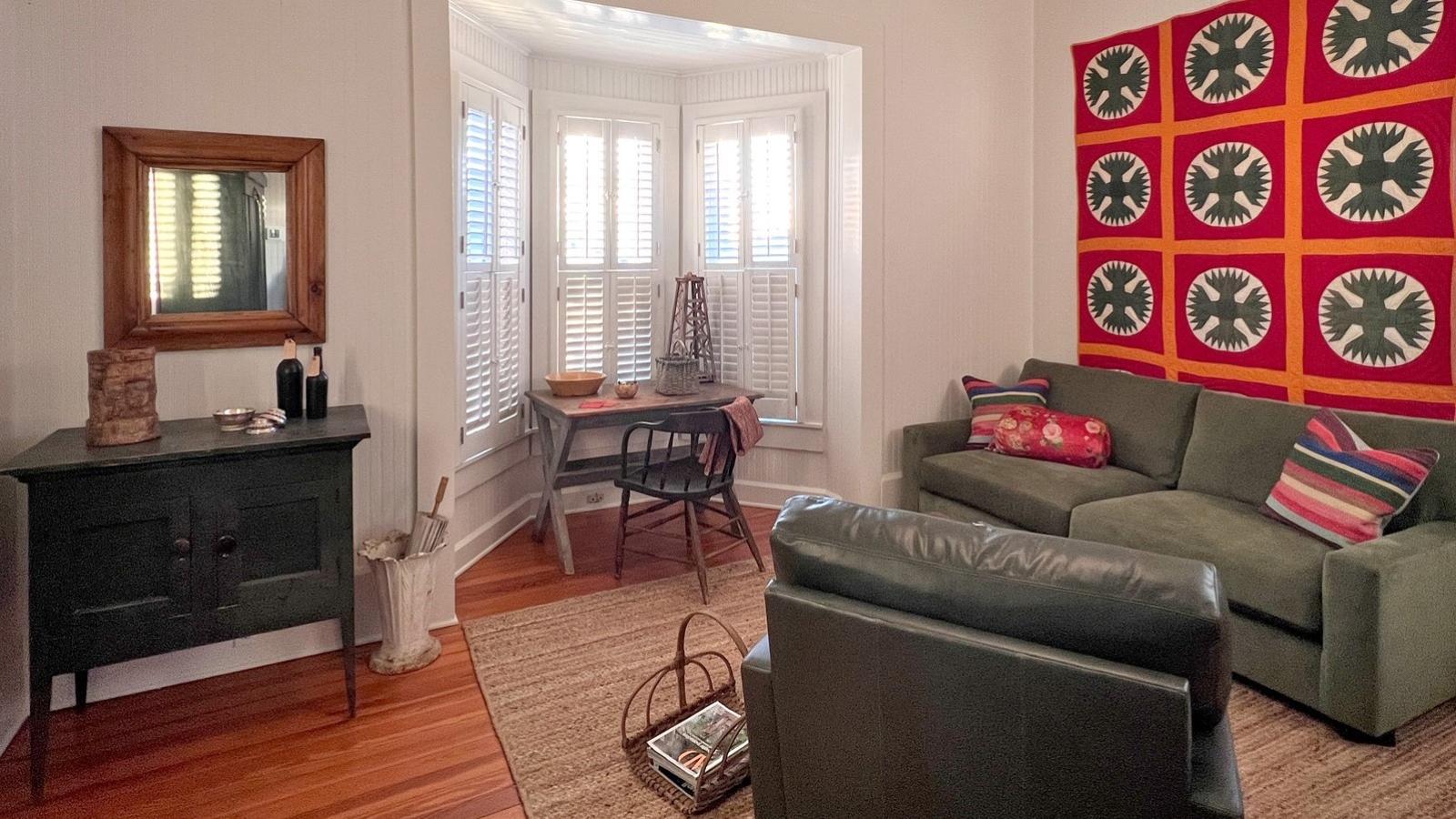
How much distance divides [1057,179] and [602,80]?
2.56m

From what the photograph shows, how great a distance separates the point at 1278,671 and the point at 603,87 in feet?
13.7

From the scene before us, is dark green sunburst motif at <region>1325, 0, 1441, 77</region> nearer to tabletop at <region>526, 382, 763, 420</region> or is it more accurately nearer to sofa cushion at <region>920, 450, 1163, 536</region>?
sofa cushion at <region>920, 450, 1163, 536</region>

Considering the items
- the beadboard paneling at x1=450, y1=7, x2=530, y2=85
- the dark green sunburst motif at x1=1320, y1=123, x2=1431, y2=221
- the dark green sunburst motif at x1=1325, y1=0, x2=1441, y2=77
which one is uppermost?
the beadboard paneling at x1=450, y1=7, x2=530, y2=85

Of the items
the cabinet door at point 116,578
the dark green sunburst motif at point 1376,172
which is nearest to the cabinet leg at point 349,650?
the cabinet door at point 116,578

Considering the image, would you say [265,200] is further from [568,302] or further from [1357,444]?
[1357,444]

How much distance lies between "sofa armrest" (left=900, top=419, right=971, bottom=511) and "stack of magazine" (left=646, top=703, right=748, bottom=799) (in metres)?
2.08

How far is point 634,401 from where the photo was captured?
4.29 m

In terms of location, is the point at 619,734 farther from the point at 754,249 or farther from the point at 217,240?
the point at 754,249

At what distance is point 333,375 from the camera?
316cm

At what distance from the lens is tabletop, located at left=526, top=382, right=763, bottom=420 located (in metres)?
4.04

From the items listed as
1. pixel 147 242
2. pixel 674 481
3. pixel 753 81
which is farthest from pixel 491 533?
pixel 753 81

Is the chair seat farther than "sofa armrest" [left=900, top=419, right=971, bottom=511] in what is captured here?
No

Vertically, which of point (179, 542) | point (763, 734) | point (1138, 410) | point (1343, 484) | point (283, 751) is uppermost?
point (1138, 410)

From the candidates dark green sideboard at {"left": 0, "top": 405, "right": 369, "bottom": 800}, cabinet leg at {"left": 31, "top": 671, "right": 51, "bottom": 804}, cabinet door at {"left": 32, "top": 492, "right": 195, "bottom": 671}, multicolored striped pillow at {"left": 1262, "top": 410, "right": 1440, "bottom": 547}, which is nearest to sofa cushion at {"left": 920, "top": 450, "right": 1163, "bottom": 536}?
multicolored striped pillow at {"left": 1262, "top": 410, "right": 1440, "bottom": 547}
